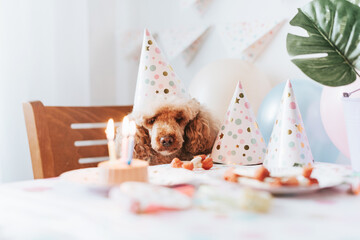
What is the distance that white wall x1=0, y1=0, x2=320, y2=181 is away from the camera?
5.57 feet

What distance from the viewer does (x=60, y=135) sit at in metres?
1.30

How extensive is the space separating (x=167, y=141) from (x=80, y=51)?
1.16 m

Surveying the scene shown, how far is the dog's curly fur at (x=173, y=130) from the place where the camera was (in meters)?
1.06

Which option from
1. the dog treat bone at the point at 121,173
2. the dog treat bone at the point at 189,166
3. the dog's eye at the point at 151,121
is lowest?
the dog treat bone at the point at 189,166

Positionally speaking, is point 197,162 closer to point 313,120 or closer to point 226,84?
point 313,120

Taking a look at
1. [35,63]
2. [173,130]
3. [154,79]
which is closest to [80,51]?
[35,63]

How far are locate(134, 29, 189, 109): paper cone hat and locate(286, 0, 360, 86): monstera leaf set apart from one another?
0.39 meters

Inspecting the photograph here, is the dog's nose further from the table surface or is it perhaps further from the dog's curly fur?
the table surface

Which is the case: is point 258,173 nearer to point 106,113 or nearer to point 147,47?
→ point 147,47

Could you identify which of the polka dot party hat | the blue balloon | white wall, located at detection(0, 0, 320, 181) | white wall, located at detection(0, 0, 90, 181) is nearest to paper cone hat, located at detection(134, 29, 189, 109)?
the polka dot party hat

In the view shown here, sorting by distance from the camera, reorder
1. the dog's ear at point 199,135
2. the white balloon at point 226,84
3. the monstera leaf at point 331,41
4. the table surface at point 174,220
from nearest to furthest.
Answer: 1. the table surface at point 174,220
2. the monstera leaf at point 331,41
3. the dog's ear at point 199,135
4. the white balloon at point 226,84

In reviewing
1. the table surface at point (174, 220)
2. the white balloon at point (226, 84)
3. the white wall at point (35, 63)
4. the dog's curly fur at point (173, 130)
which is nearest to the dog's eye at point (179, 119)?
the dog's curly fur at point (173, 130)

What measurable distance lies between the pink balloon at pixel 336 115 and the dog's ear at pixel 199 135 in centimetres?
32

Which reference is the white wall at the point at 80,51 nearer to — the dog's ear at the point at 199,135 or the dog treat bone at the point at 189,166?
the dog's ear at the point at 199,135
